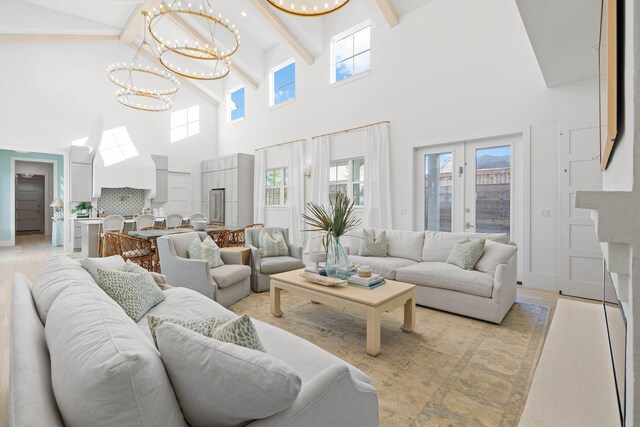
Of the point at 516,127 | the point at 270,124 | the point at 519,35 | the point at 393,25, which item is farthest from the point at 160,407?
the point at 270,124

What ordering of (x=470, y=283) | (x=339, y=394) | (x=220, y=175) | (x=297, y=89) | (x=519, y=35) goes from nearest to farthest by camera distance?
(x=339, y=394) → (x=470, y=283) → (x=519, y=35) → (x=297, y=89) → (x=220, y=175)

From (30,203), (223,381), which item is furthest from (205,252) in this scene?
(30,203)

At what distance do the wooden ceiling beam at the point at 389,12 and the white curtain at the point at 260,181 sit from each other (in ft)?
13.9

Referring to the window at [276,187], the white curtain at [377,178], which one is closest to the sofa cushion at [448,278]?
the white curtain at [377,178]

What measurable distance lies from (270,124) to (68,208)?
215 inches

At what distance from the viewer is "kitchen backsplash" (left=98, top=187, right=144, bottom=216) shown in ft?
27.1

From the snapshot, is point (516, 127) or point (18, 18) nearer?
point (516, 127)

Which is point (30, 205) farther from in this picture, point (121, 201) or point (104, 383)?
point (104, 383)

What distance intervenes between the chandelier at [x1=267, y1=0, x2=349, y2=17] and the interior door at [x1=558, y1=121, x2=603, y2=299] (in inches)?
129

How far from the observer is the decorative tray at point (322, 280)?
2.85 meters

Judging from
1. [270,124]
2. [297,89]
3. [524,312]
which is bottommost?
[524,312]

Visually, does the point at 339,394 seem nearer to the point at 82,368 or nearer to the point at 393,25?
the point at 82,368

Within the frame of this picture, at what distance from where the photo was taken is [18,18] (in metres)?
6.54

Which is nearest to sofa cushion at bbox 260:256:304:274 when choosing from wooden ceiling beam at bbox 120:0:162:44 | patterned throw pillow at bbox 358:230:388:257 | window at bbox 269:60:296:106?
patterned throw pillow at bbox 358:230:388:257
